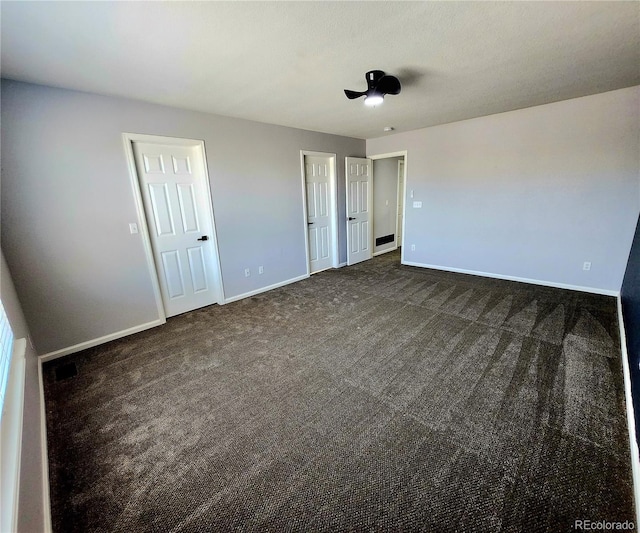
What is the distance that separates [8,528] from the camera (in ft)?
2.65

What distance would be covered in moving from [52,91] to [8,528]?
→ 3014 mm

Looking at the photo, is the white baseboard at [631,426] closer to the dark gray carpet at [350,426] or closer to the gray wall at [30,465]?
the dark gray carpet at [350,426]

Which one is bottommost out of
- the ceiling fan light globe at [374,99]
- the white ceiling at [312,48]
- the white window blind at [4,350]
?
the white window blind at [4,350]

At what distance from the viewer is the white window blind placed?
4.24 ft

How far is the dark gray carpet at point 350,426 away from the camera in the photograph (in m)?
1.27

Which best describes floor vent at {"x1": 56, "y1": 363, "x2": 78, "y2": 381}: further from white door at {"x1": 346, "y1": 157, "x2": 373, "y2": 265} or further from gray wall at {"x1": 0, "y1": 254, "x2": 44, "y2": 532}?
white door at {"x1": 346, "y1": 157, "x2": 373, "y2": 265}

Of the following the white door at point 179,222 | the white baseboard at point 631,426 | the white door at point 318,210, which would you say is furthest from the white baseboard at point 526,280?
the white door at point 179,222

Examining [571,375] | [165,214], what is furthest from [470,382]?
[165,214]

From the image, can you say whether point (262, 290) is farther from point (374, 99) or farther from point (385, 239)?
point (385, 239)

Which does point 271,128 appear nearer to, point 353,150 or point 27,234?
point 353,150

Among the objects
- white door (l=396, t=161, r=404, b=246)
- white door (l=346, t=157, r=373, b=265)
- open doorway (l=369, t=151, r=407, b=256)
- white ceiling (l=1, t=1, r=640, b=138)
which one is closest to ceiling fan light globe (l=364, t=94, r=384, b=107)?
white ceiling (l=1, t=1, r=640, b=138)

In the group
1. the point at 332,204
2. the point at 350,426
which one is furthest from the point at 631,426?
the point at 332,204
